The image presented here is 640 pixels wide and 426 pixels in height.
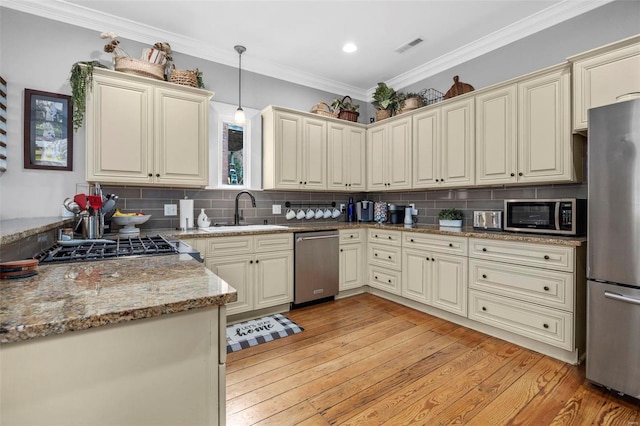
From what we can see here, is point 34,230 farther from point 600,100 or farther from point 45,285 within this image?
point 600,100

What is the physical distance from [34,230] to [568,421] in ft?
9.32

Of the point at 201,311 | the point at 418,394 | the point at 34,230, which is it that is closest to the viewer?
the point at 201,311

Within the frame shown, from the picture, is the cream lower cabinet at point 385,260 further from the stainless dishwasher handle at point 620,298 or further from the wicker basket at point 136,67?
the wicker basket at point 136,67

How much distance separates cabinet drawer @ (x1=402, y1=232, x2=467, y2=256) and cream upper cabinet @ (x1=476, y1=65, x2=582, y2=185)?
2.08 feet

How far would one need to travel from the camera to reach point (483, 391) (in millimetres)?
1874

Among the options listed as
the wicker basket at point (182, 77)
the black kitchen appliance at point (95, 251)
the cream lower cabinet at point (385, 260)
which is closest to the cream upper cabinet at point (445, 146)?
the cream lower cabinet at point (385, 260)

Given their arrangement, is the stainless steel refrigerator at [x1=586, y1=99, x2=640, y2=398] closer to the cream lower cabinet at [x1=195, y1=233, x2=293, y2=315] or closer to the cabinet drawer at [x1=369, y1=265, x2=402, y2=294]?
the cabinet drawer at [x1=369, y1=265, x2=402, y2=294]

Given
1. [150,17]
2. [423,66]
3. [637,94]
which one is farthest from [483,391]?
[150,17]

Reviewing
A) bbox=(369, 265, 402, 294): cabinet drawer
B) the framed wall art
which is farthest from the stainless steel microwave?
the framed wall art

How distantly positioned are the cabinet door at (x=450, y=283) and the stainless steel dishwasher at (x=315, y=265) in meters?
1.09

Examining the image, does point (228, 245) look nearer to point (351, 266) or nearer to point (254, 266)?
point (254, 266)

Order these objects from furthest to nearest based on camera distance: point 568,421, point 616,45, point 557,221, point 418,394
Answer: point 557,221 < point 616,45 < point 418,394 < point 568,421

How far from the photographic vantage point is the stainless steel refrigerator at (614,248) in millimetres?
1761

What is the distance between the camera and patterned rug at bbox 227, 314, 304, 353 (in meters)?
2.48
